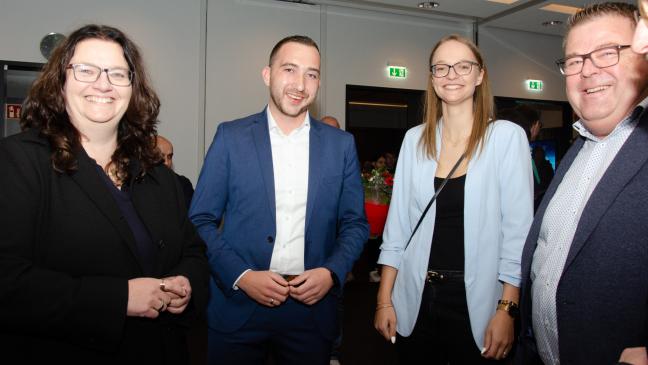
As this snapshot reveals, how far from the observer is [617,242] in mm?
1191

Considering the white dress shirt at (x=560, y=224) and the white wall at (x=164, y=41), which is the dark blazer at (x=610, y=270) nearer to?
the white dress shirt at (x=560, y=224)

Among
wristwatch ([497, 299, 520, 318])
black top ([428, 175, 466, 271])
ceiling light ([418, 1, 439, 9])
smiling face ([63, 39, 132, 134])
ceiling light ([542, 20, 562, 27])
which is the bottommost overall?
wristwatch ([497, 299, 520, 318])

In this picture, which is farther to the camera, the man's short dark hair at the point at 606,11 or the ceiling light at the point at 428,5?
the ceiling light at the point at 428,5

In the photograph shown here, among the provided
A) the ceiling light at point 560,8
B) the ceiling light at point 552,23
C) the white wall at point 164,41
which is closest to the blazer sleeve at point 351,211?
the white wall at point 164,41

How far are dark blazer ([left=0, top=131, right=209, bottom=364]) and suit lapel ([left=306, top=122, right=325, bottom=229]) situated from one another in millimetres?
663

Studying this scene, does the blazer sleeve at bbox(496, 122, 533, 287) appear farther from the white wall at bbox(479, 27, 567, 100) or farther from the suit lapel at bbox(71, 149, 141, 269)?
the white wall at bbox(479, 27, 567, 100)

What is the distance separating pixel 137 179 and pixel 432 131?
1.21m

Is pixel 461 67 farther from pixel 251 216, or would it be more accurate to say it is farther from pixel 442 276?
pixel 251 216

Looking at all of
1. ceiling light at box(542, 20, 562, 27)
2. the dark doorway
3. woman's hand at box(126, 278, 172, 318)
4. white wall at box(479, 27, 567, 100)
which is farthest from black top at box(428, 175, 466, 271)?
the dark doorway

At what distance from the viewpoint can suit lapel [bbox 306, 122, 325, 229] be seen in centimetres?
192

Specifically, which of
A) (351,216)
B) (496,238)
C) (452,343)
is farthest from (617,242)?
(351,216)

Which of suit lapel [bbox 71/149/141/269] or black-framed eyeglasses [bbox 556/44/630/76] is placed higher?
black-framed eyeglasses [bbox 556/44/630/76]

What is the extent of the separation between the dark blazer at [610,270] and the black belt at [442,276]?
431 mm

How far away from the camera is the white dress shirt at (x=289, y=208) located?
1914 mm
